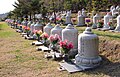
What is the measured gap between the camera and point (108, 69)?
684 centimetres

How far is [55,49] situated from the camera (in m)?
9.86

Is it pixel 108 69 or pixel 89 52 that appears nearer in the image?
pixel 108 69

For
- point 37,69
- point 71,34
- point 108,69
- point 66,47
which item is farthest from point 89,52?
point 37,69

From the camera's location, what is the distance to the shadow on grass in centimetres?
643

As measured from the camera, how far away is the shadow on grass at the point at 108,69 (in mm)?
6428

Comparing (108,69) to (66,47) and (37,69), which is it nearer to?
(66,47)

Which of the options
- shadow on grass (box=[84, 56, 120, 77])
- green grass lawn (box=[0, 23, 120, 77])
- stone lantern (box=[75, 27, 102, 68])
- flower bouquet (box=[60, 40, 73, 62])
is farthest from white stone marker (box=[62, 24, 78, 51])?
shadow on grass (box=[84, 56, 120, 77])

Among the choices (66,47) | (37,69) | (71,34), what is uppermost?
(71,34)

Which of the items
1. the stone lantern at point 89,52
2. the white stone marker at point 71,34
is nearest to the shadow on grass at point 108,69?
the stone lantern at point 89,52

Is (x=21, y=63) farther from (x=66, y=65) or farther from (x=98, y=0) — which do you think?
(x=98, y=0)

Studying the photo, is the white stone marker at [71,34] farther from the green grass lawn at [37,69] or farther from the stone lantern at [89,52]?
the stone lantern at [89,52]

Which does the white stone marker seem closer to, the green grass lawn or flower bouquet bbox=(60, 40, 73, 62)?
flower bouquet bbox=(60, 40, 73, 62)

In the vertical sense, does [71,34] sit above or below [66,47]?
above

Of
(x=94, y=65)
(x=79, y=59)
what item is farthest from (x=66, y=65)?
(x=94, y=65)
